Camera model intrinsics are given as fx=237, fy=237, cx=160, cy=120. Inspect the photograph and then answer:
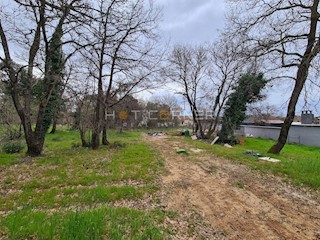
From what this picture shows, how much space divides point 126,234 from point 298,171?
558 centimetres

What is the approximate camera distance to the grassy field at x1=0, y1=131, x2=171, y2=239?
297cm

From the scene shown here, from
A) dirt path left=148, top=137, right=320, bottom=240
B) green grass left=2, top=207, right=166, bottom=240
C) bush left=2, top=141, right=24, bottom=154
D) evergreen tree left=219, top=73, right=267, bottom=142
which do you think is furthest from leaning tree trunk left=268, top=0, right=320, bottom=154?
bush left=2, top=141, right=24, bottom=154

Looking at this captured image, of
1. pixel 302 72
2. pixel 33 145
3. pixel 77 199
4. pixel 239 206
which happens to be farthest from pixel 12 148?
pixel 302 72

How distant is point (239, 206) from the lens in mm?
4219

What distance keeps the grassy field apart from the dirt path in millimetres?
485

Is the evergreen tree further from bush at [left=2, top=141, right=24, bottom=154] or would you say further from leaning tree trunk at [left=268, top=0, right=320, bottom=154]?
bush at [left=2, top=141, right=24, bottom=154]

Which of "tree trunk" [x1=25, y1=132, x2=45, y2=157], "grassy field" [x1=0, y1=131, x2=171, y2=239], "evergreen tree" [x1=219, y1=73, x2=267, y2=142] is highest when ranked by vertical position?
"evergreen tree" [x1=219, y1=73, x2=267, y2=142]

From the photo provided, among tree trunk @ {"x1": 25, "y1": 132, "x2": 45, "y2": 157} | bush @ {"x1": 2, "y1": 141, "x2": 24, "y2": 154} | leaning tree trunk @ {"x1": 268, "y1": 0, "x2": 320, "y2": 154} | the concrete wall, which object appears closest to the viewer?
leaning tree trunk @ {"x1": 268, "y1": 0, "x2": 320, "y2": 154}

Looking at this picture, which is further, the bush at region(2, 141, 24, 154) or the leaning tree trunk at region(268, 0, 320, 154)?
the bush at region(2, 141, 24, 154)

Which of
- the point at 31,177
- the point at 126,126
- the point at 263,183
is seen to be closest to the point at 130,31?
the point at 31,177

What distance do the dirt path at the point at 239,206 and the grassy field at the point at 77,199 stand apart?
49 centimetres

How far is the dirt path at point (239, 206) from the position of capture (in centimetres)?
333

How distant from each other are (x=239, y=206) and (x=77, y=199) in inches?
116

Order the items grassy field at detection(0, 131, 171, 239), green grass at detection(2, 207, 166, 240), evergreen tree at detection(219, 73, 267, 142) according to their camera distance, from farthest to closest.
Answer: evergreen tree at detection(219, 73, 267, 142), grassy field at detection(0, 131, 171, 239), green grass at detection(2, 207, 166, 240)
